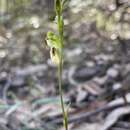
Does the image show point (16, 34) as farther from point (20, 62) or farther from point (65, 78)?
point (65, 78)

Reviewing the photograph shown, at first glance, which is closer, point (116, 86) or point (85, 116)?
point (85, 116)

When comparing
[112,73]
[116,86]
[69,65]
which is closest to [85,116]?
[116,86]

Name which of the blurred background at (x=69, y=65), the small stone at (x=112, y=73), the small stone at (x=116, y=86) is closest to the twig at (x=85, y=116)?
the blurred background at (x=69, y=65)

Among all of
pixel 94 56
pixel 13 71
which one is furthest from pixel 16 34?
pixel 94 56

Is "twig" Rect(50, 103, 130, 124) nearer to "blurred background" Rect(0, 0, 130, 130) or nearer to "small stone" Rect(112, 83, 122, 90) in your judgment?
"blurred background" Rect(0, 0, 130, 130)

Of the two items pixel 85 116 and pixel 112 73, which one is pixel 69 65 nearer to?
pixel 112 73

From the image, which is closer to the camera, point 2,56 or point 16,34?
point 2,56

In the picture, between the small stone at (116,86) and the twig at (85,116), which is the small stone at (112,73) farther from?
the twig at (85,116)

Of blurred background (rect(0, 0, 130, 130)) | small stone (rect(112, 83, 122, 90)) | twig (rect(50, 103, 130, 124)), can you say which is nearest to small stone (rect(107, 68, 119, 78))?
blurred background (rect(0, 0, 130, 130))
